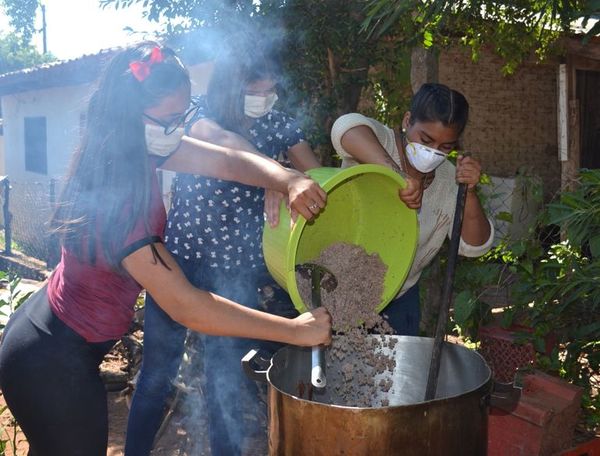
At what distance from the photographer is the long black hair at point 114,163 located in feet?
6.55

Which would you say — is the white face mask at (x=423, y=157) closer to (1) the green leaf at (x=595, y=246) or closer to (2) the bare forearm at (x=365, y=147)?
(2) the bare forearm at (x=365, y=147)

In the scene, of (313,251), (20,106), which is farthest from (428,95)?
(20,106)

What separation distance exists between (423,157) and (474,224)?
0.37m

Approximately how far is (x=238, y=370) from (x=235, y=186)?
2.60 ft

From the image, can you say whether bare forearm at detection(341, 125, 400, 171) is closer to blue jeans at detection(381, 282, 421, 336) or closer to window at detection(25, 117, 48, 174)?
blue jeans at detection(381, 282, 421, 336)

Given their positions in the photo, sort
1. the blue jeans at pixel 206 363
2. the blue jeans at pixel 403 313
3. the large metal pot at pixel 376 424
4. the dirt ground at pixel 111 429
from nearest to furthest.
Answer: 1. the large metal pot at pixel 376 424
2. the blue jeans at pixel 206 363
3. the blue jeans at pixel 403 313
4. the dirt ground at pixel 111 429

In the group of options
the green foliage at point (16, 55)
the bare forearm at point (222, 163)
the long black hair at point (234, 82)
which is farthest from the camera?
the green foliage at point (16, 55)

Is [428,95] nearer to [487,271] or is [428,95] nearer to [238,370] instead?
[238,370]

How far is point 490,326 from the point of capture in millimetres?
4371

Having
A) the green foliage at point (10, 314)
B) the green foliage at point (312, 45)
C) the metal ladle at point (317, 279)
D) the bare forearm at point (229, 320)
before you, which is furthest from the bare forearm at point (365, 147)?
the green foliage at point (312, 45)

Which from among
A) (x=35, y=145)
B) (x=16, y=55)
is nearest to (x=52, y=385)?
(x=35, y=145)

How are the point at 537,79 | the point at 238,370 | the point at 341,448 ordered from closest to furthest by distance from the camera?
the point at 341,448 < the point at 238,370 < the point at 537,79

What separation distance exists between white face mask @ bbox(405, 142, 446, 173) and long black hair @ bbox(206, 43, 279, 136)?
2.11 ft

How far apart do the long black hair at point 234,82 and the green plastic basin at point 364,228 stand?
42 cm
